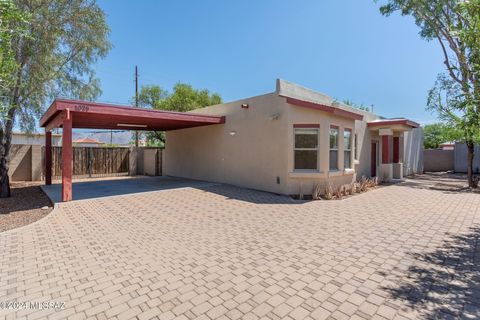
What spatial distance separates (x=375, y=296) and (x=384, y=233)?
2946mm

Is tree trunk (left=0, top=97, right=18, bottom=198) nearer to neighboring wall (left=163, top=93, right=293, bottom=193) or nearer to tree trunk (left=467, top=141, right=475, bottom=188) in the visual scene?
neighboring wall (left=163, top=93, right=293, bottom=193)

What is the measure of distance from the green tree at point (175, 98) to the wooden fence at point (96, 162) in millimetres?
5866

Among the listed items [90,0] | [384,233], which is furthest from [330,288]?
[90,0]

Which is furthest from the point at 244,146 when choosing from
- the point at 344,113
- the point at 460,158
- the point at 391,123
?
the point at 460,158

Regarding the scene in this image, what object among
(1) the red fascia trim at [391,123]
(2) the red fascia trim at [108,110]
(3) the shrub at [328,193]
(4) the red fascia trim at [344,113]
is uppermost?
(1) the red fascia trim at [391,123]

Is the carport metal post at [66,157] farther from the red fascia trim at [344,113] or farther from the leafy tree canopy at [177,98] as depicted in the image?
the leafy tree canopy at [177,98]

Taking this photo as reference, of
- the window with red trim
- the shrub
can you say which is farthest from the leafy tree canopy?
the shrub

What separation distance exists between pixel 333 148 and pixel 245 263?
8057mm

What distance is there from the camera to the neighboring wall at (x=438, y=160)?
23.5 m

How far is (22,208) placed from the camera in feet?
26.5

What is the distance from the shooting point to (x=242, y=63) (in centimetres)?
1903

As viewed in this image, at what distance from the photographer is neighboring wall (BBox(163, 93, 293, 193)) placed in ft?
34.3

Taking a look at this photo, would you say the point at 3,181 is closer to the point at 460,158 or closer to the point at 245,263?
the point at 245,263

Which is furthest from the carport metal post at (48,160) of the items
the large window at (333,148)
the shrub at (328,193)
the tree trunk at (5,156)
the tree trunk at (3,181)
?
the large window at (333,148)
